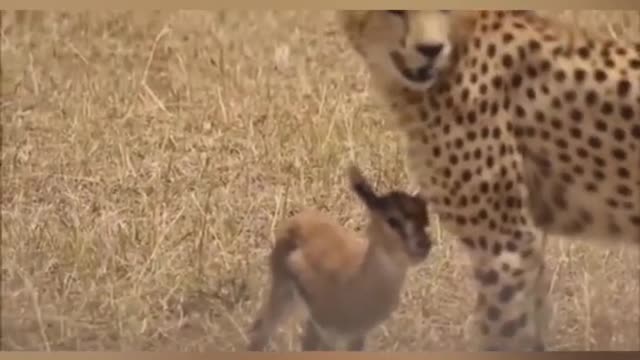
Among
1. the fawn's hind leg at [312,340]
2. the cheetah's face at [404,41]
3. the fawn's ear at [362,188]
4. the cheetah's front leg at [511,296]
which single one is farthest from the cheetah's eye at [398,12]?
the fawn's hind leg at [312,340]

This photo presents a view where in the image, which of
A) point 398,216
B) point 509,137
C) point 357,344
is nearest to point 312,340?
point 357,344

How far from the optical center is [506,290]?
1.30 metres

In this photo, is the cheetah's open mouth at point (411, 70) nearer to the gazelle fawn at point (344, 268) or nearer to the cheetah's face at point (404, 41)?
the cheetah's face at point (404, 41)

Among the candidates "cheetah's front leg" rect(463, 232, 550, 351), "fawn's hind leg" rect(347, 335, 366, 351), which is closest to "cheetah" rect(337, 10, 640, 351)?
"cheetah's front leg" rect(463, 232, 550, 351)

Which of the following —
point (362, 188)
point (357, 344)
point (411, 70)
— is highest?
point (411, 70)

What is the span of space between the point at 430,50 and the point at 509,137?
16cm

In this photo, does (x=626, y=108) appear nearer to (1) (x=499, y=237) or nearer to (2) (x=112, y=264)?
(1) (x=499, y=237)

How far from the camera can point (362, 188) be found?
129 centimetres

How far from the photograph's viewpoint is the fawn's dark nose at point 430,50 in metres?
1.29

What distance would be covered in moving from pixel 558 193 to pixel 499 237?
0.34 feet

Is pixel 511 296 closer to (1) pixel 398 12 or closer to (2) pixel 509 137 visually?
(2) pixel 509 137

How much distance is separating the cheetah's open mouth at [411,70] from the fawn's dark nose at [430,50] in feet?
0.05

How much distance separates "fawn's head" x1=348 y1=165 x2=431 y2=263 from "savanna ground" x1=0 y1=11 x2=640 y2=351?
0.02 metres

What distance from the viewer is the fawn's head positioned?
1287 millimetres
